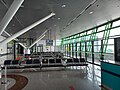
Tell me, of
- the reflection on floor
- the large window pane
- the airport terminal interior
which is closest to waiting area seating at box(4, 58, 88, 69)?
the airport terminal interior

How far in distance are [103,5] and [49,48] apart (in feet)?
87.5

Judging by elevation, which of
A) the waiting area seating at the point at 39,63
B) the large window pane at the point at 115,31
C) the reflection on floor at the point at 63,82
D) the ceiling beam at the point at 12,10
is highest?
the ceiling beam at the point at 12,10

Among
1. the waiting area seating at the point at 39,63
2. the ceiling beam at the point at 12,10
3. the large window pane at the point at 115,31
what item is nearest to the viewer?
the ceiling beam at the point at 12,10

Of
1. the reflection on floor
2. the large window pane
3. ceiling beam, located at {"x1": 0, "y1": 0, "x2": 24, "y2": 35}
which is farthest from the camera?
the large window pane

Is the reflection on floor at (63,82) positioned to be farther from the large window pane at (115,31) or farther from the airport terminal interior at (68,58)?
the large window pane at (115,31)

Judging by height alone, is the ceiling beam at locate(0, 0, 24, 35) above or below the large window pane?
above

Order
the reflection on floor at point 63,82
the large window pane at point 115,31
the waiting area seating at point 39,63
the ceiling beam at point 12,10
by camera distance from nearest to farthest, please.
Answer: the ceiling beam at point 12,10 < the reflection on floor at point 63,82 < the large window pane at point 115,31 < the waiting area seating at point 39,63

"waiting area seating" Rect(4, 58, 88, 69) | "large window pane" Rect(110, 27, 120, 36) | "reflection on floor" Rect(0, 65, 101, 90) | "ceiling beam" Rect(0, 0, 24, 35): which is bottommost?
"reflection on floor" Rect(0, 65, 101, 90)

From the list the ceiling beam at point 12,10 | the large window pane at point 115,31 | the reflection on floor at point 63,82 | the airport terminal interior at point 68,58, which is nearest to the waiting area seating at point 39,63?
the airport terminal interior at point 68,58

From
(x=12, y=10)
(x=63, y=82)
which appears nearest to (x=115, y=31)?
(x=63, y=82)

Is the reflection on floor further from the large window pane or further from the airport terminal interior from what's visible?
the large window pane

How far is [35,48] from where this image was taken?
106ft

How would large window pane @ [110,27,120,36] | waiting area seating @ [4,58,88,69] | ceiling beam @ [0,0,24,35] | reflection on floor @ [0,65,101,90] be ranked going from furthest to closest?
waiting area seating @ [4,58,88,69], large window pane @ [110,27,120,36], reflection on floor @ [0,65,101,90], ceiling beam @ [0,0,24,35]

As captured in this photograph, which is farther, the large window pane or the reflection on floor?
the large window pane
